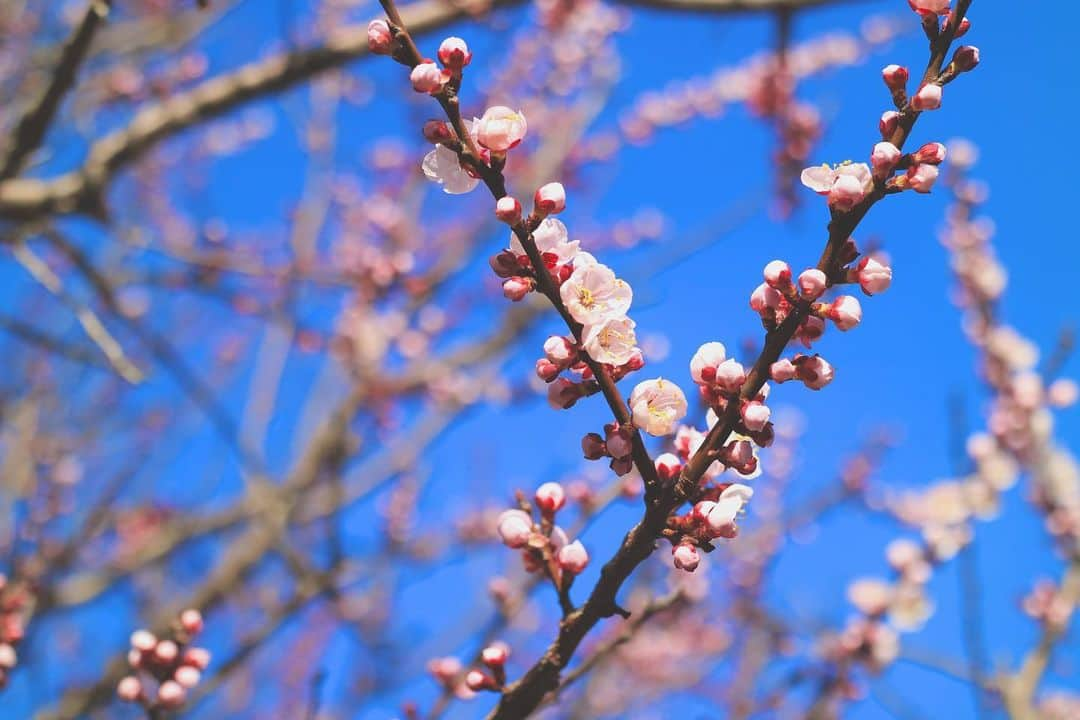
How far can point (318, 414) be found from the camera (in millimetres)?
5898

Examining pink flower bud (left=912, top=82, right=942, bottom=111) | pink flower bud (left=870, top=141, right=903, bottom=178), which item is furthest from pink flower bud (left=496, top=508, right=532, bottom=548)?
pink flower bud (left=912, top=82, right=942, bottom=111)

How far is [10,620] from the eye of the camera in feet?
7.79

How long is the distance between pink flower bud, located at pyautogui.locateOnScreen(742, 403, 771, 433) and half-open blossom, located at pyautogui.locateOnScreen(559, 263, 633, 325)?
0.24 m

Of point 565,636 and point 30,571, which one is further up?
point 565,636

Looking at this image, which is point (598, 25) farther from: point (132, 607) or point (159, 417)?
point (132, 607)

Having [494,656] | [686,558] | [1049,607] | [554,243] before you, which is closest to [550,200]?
[554,243]

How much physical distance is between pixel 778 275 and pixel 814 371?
16 cm

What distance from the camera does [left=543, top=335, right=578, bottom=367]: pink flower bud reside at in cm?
125

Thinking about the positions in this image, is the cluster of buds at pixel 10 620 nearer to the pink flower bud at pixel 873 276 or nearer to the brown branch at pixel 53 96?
the brown branch at pixel 53 96

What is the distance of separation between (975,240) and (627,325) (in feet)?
19.6

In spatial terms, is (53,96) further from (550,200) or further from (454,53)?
(550,200)

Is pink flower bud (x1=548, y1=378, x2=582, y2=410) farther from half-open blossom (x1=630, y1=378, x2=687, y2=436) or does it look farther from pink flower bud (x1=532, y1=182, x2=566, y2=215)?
pink flower bud (x1=532, y1=182, x2=566, y2=215)

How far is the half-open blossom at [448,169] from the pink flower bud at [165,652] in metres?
1.35

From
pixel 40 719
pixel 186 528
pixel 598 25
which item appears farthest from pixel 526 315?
pixel 598 25
